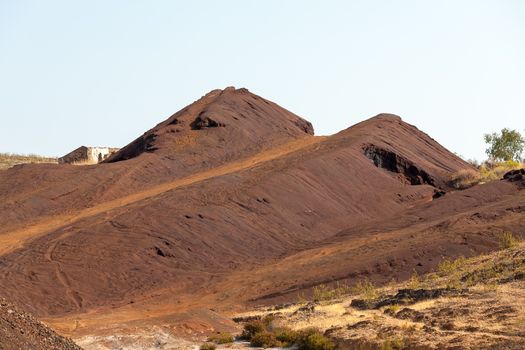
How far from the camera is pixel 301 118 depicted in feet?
189

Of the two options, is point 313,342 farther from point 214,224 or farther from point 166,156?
point 166,156

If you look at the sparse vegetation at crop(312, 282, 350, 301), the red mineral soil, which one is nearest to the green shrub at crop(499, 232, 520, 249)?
the red mineral soil

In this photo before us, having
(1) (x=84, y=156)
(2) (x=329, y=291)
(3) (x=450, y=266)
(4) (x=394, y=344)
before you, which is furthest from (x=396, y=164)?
Answer: (4) (x=394, y=344)

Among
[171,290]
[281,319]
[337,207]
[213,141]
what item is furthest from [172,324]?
[213,141]

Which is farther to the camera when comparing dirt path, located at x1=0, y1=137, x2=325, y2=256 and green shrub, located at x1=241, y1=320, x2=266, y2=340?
dirt path, located at x1=0, y1=137, x2=325, y2=256

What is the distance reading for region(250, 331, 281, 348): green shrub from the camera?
23281mm

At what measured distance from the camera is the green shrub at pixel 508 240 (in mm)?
29459

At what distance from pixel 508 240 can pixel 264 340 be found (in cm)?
1035

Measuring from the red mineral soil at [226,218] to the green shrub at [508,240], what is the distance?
53 cm

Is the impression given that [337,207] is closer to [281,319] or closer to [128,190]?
[128,190]

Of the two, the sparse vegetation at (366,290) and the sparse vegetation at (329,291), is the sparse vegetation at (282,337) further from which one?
the sparse vegetation at (329,291)

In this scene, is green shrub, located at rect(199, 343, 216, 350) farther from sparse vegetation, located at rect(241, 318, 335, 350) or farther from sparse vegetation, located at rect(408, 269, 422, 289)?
sparse vegetation, located at rect(408, 269, 422, 289)

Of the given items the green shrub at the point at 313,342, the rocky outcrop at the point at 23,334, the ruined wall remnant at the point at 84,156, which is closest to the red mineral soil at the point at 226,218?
the green shrub at the point at 313,342

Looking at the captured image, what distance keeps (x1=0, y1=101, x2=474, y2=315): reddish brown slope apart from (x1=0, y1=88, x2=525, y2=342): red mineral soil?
7 centimetres
